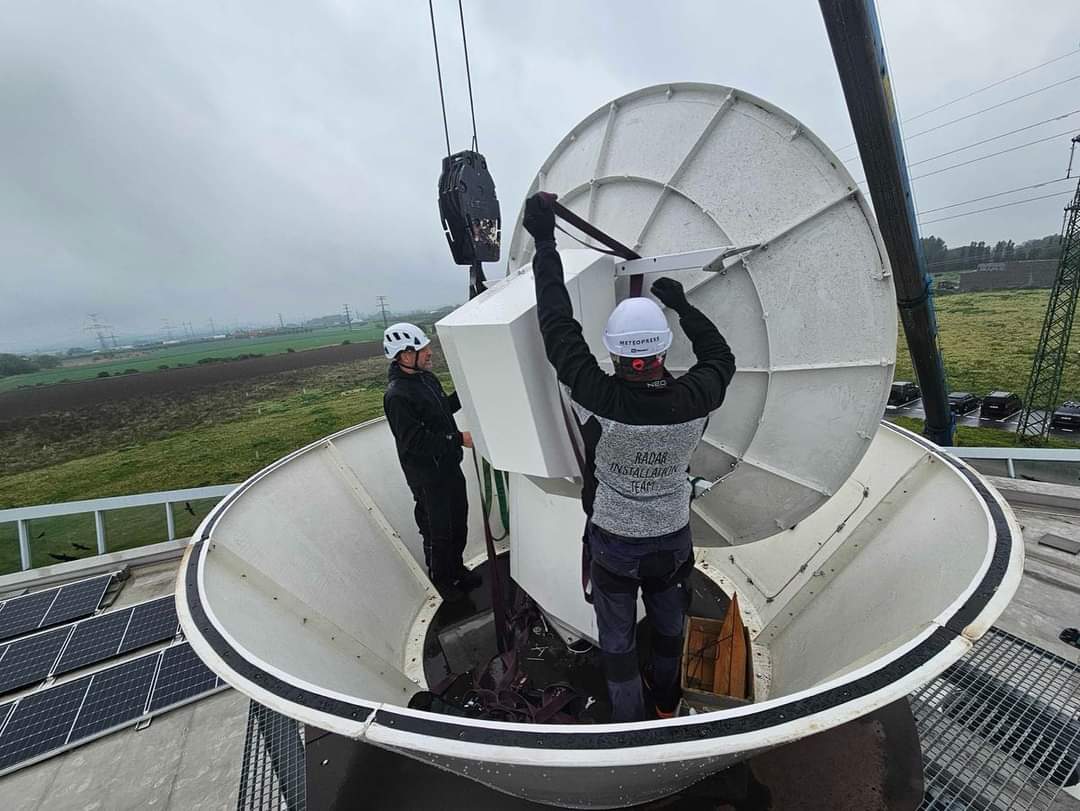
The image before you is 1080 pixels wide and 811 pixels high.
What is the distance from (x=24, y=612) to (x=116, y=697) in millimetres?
2464

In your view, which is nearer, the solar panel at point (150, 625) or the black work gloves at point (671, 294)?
the black work gloves at point (671, 294)

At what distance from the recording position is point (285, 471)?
16.6 ft

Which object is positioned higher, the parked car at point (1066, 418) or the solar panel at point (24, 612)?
the solar panel at point (24, 612)

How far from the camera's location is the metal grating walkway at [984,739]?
287 cm

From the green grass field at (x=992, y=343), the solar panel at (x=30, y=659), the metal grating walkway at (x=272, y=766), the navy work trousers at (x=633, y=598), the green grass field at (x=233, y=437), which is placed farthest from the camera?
the green grass field at (x=992, y=343)

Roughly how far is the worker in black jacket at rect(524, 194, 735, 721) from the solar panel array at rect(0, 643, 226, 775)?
405 centimetres

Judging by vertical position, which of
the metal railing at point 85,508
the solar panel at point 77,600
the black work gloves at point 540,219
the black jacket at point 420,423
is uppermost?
the black work gloves at point 540,219

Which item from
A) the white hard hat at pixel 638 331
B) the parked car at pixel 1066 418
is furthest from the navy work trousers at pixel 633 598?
the parked car at pixel 1066 418

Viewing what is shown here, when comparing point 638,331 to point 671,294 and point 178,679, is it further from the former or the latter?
point 178,679

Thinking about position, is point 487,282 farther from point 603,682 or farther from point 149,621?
point 149,621

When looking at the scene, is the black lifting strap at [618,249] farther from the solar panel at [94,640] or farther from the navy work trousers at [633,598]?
the solar panel at [94,640]

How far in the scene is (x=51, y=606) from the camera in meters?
5.75

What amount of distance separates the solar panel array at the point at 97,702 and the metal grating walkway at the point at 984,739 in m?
1.08

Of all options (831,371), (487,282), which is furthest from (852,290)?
(487,282)
